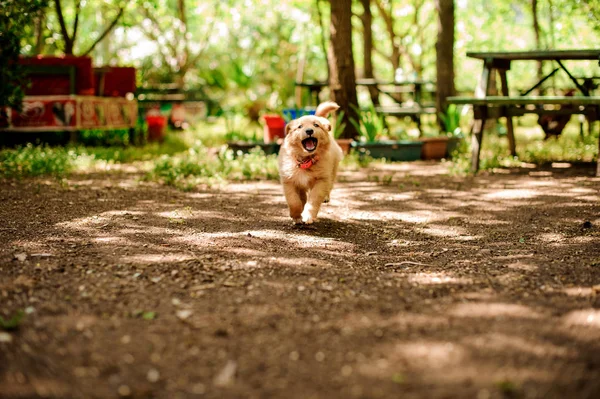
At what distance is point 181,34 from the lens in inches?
933

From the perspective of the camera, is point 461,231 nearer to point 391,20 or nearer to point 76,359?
point 76,359

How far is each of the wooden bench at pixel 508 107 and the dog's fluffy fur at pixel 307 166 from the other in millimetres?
3263

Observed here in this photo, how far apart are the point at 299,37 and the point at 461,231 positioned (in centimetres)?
2044

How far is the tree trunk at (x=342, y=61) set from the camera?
1021 cm

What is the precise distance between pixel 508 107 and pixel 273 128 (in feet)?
12.1

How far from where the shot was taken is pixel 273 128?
34.2 feet

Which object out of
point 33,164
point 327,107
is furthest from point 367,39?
point 327,107

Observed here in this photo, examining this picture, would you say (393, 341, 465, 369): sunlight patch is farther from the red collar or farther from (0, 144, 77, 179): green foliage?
(0, 144, 77, 179): green foliage

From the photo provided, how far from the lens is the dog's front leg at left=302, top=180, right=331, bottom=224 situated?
521 cm

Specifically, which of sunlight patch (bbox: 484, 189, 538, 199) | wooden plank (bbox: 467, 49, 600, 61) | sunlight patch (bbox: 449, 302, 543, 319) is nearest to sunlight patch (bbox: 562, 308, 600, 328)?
sunlight patch (bbox: 449, 302, 543, 319)

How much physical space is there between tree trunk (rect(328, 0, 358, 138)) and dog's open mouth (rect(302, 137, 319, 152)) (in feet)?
16.8

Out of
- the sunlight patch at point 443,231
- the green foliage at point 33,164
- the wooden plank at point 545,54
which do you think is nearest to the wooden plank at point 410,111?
the wooden plank at point 545,54

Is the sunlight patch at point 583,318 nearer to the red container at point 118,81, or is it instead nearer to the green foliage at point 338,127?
the green foliage at point 338,127

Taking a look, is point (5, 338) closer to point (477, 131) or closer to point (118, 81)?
point (477, 131)
